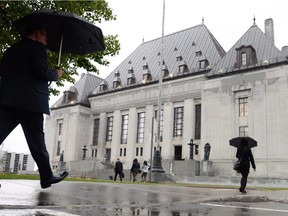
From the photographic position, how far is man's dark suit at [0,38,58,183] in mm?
4484

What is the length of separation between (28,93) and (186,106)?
47.3 m

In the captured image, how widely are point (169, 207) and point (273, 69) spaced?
4052 cm

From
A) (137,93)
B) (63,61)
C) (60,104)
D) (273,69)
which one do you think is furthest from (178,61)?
(63,61)

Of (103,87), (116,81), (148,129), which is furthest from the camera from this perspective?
(103,87)

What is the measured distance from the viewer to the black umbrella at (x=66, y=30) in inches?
210

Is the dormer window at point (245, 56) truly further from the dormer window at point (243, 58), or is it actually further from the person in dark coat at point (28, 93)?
the person in dark coat at point (28, 93)

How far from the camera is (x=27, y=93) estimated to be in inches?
178

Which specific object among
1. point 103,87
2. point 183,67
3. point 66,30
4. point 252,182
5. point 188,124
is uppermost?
point 183,67

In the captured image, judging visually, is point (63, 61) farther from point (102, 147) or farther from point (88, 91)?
point (88, 91)

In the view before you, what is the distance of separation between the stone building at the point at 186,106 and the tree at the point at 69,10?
17.3 metres

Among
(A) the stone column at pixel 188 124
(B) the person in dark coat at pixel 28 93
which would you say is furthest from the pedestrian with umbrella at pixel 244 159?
(A) the stone column at pixel 188 124

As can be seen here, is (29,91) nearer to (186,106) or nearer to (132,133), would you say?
(186,106)

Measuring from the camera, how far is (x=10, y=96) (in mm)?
4441

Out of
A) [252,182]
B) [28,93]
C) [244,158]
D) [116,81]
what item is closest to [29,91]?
[28,93]
